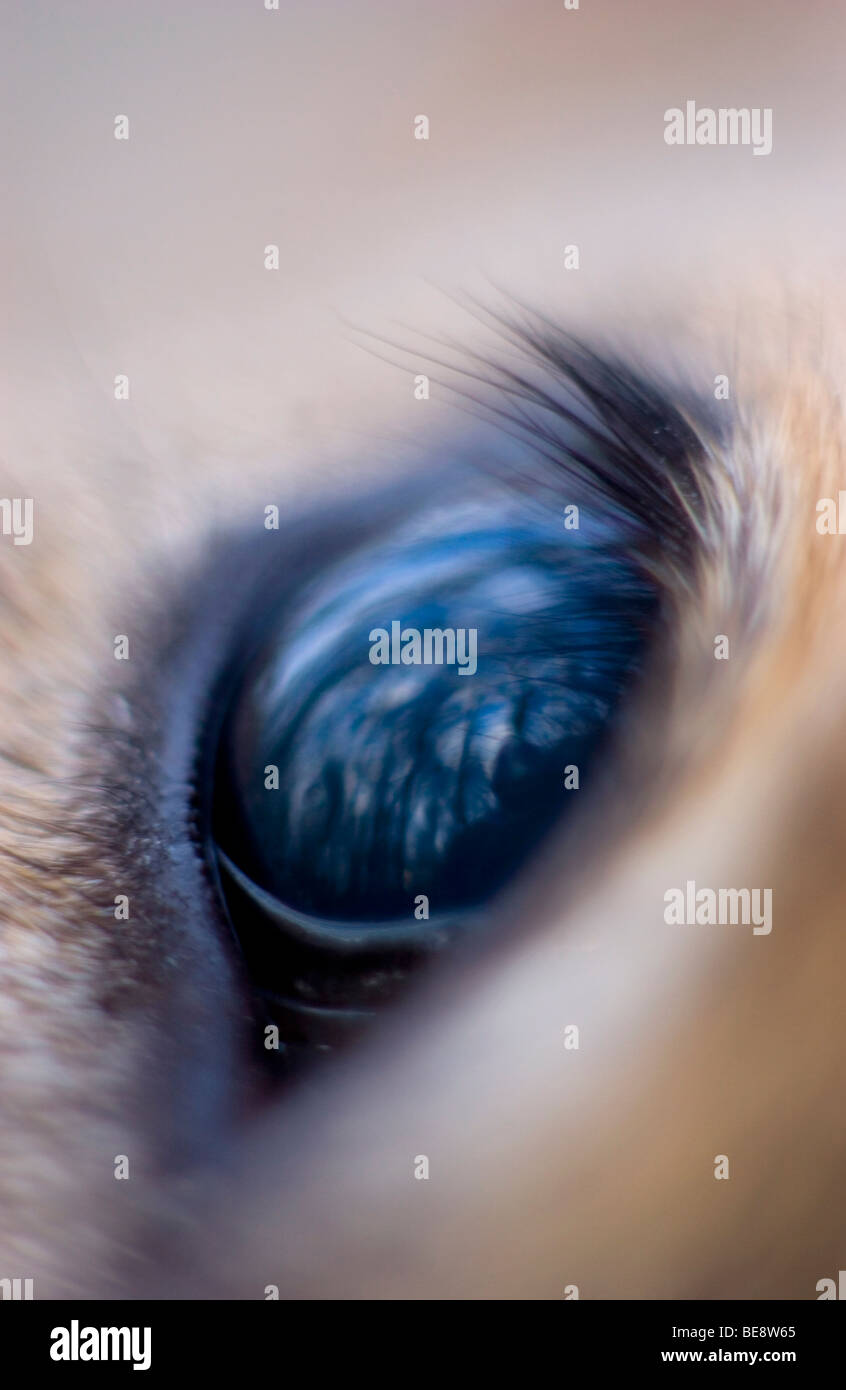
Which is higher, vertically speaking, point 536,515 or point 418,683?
point 536,515

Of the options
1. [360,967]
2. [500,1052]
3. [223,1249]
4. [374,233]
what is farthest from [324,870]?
[374,233]

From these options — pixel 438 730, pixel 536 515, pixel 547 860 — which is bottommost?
pixel 547 860

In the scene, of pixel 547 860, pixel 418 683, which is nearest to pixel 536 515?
pixel 418 683

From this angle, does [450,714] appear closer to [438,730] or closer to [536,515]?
[438,730]

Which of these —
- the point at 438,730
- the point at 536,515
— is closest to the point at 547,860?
the point at 438,730

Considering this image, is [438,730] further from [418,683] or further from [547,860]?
[547,860]
